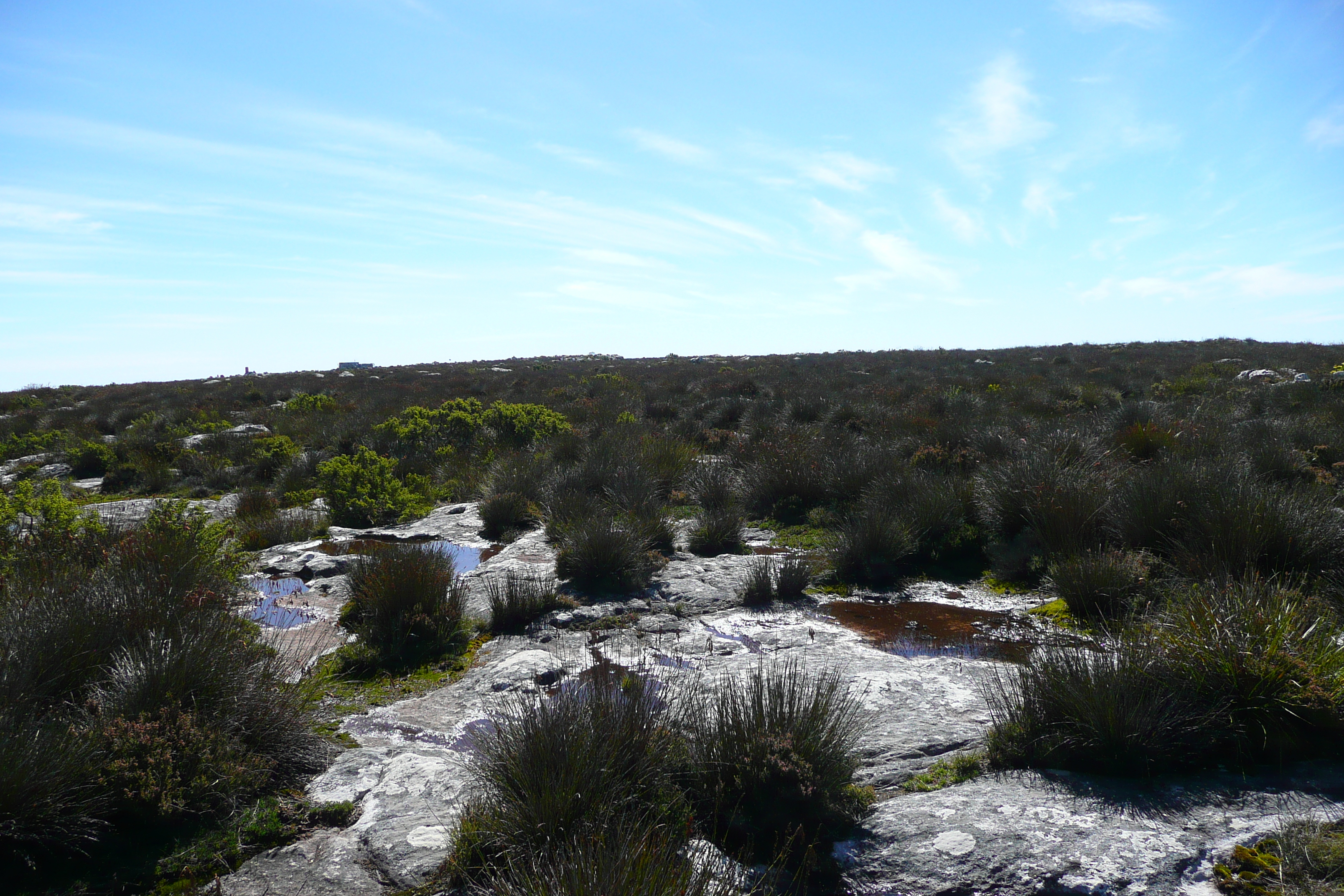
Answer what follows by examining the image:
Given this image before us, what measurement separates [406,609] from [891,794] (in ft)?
12.2

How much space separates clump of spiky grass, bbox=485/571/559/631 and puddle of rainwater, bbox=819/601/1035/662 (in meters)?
2.40

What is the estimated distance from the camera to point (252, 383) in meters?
31.3

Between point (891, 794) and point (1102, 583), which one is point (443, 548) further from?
point (1102, 583)

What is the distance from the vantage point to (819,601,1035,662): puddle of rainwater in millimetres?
4895

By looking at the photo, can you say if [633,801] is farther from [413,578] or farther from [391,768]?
[413,578]

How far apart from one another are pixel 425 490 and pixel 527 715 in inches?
321

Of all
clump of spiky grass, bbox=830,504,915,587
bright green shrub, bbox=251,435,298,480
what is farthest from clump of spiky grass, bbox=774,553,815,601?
bright green shrub, bbox=251,435,298,480

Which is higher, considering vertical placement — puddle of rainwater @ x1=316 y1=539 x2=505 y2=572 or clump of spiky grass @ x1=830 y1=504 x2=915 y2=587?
clump of spiky grass @ x1=830 y1=504 x2=915 y2=587

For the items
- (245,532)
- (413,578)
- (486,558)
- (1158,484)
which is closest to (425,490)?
(245,532)

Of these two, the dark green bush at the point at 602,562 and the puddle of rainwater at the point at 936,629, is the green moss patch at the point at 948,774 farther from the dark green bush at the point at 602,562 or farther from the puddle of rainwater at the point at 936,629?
the dark green bush at the point at 602,562

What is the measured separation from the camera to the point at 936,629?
17.8 ft

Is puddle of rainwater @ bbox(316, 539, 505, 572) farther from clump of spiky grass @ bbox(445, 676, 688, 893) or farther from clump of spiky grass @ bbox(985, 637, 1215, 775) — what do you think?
clump of spiky grass @ bbox(985, 637, 1215, 775)

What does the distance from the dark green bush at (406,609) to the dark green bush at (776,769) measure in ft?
8.83

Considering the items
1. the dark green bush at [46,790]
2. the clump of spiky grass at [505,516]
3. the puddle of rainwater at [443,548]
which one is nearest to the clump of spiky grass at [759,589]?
the puddle of rainwater at [443,548]
